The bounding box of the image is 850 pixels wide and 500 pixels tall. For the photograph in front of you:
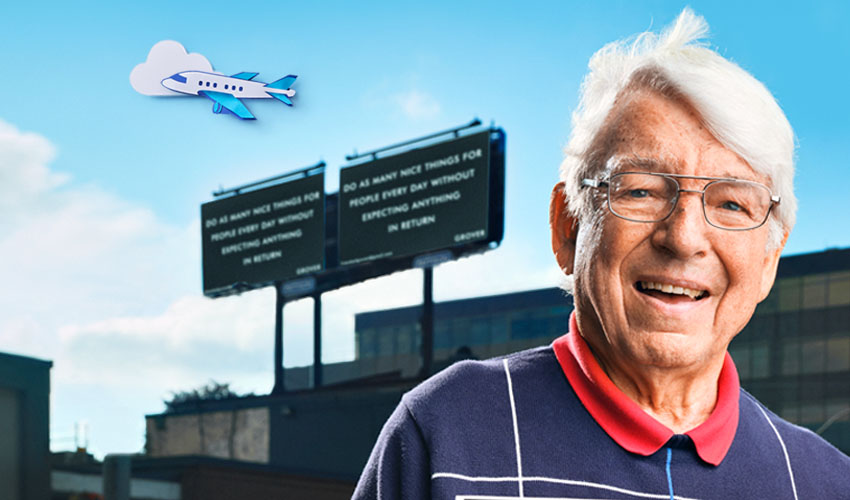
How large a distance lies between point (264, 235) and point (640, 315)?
17478 millimetres

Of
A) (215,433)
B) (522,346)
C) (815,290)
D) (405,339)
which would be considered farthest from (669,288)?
(405,339)

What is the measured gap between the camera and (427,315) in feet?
58.3

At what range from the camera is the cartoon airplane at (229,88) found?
14.7ft

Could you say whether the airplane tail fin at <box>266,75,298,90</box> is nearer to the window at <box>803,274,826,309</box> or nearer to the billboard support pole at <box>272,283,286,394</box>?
the billboard support pole at <box>272,283,286,394</box>

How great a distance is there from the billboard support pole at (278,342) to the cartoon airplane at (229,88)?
15.4 metres

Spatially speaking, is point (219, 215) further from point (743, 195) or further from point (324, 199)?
point (743, 195)

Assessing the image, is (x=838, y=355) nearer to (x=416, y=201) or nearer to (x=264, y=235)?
(x=416, y=201)

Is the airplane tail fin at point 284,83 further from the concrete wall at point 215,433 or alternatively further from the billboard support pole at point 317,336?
the concrete wall at point 215,433

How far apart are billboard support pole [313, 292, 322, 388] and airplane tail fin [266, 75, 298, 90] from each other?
615 inches

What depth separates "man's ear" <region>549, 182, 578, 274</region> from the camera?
185 centimetres

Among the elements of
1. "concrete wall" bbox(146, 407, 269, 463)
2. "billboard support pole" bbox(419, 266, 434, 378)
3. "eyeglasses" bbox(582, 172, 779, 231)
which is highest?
"billboard support pole" bbox(419, 266, 434, 378)

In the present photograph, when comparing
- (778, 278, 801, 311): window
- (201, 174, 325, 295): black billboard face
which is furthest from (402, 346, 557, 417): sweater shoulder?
(778, 278, 801, 311): window

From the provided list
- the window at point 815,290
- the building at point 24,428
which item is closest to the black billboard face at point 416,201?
the building at point 24,428

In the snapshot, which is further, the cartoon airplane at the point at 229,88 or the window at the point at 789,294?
the window at the point at 789,294
